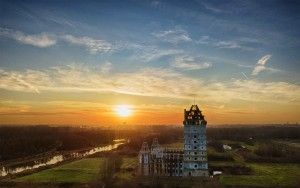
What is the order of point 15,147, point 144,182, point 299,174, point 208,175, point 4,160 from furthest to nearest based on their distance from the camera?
point 15,147 < point 4,160 < point 299,174 < point 208,175 < point 144,182

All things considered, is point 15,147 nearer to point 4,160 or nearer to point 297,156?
point 4,160

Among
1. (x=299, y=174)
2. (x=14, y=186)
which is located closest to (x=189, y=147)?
(x=299, y=174)

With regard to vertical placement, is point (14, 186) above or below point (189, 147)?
below

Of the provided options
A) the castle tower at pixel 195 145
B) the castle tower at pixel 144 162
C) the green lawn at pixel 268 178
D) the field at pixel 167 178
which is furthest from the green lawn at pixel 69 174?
the green lawn at pixel 268 178

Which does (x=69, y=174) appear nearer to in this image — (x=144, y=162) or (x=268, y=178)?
(x=144, y=162)

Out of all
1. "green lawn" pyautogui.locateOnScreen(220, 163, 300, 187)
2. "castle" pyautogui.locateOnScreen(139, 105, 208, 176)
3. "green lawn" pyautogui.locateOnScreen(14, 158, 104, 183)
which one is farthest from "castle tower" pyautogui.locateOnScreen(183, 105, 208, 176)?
"green lawn" pyautogui.locateOnScreen(14, 158, 104, 183)

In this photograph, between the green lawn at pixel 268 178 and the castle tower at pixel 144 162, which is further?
the castle tower at pixel 144 162

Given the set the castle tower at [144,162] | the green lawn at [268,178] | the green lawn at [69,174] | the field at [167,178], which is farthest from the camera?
the castle tower at [144,162]

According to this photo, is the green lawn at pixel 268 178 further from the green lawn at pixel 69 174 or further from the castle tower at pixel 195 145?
the green lawn at pixel 69 174
